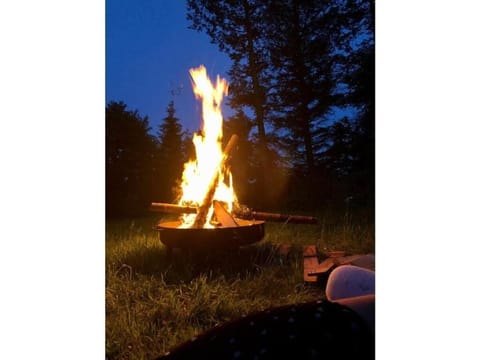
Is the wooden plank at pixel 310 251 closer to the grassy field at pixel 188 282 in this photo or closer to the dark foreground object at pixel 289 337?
the grassy field at pixel 188 282

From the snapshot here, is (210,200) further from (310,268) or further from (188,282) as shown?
(310,268)

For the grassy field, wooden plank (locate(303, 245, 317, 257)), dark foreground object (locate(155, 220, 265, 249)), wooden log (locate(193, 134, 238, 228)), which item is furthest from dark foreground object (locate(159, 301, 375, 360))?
wooden log (locate(193, 134, 238, 228))

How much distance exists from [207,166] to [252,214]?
0.36 meters

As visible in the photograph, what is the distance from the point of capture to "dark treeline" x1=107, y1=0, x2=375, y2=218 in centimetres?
Result: 151

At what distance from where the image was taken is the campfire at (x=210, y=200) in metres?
1.67

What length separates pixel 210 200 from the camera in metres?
1.94

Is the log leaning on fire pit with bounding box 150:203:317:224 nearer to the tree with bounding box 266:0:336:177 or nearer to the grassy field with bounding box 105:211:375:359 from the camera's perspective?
the grassy field with bounding box 105:211:375:359

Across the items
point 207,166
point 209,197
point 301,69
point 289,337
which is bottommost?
point 289,337

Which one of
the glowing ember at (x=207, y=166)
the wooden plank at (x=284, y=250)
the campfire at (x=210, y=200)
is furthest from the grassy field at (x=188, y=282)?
the glowing ember at (x=207, y=166)

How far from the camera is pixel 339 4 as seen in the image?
155 centimetres

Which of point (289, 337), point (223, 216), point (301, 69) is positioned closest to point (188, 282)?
point (223, 216)

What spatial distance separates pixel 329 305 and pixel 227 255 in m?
1.07
